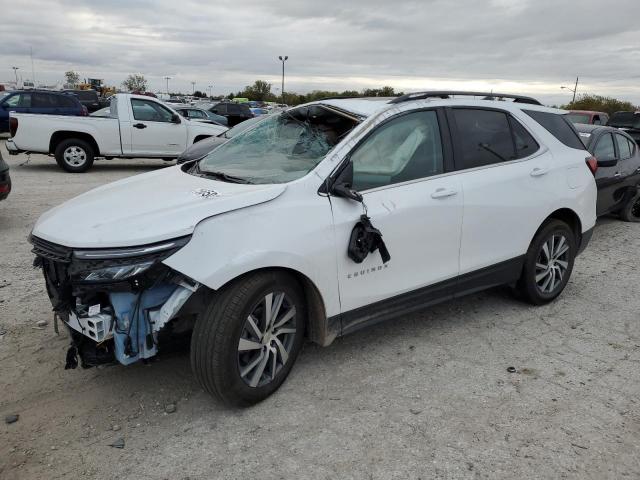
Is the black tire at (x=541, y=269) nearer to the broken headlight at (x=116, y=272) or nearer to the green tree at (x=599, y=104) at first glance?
the broken headlight at (x=116, y=272)

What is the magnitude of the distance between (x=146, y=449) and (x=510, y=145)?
11.3 ft

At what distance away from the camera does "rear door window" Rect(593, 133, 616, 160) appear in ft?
25.1

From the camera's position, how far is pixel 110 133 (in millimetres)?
12227

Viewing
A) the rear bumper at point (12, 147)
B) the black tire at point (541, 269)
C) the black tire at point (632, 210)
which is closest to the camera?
the black tire at point (541, 269)

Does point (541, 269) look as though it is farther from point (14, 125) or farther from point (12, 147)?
point (12, 147)

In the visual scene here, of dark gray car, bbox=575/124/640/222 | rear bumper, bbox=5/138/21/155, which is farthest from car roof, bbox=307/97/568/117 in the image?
rear bumper, bbox=5/138/21/155

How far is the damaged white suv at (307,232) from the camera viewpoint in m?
2.73

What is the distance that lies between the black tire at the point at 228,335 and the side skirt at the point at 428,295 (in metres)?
0.59

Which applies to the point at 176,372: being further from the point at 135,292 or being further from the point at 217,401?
the point at 135,292

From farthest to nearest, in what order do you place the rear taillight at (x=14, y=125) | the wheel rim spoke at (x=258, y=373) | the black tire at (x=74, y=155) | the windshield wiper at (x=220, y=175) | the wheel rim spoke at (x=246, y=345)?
1. the black tire at (x=74, y=155)
2. the rear taillight at (x=14, y=125)
3. the windshield wiper at (x=220, y=175)
4. the wheel rim spoke at (x=258, y=373)
5. the wheel rim spoke at (x=246, y=345)

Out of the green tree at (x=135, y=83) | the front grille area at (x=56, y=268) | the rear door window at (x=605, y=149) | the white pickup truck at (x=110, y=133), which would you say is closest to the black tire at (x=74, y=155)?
the white pickup truck at (x=110, y=133)

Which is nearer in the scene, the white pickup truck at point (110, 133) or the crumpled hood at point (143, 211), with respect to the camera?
the crumpled hood at point (143, 211)

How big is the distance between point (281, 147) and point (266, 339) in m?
1.43

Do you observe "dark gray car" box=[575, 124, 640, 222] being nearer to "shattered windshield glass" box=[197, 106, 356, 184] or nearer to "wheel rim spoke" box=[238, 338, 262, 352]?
"shattered windshield glass" box=[197, 106, 356, 184]
